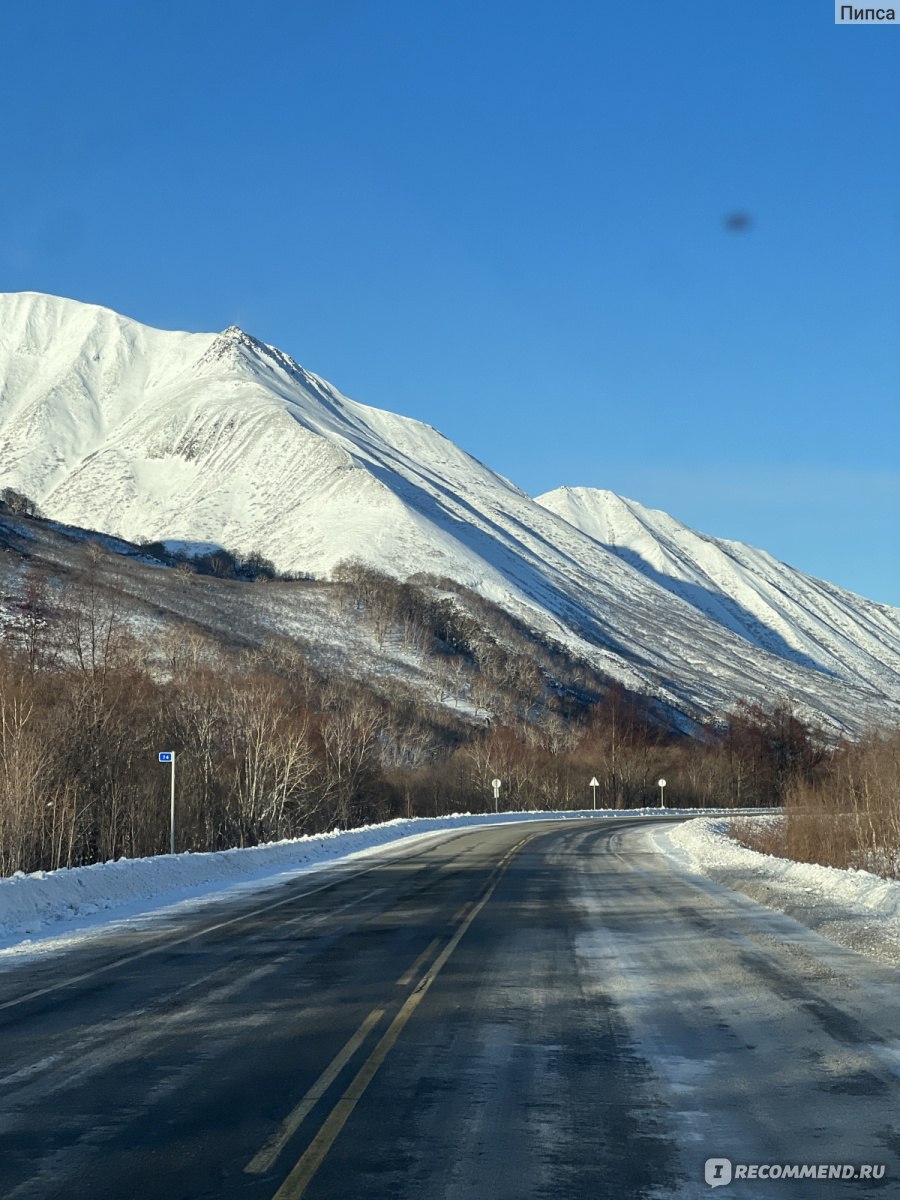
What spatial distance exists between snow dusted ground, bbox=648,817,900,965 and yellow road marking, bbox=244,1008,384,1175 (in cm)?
640

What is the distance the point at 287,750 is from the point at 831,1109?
6031 cm

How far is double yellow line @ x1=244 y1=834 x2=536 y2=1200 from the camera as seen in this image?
6.01m

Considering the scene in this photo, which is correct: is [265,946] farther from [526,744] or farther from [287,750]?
[526,744]

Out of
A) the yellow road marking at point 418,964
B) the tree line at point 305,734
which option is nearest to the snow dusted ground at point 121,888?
the yellow road marking at point 418,964

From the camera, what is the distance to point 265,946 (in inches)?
567

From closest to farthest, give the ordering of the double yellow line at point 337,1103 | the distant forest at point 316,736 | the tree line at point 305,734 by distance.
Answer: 1. the double yellow line at point 337,1103
2. the distant forest at point 316,736
3. the tree line at point 305,734

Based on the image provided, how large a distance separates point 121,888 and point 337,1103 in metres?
14.9

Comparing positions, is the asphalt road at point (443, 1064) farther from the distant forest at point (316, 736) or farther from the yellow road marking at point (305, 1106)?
the distant forest at point (316, 736)

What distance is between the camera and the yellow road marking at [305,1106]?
243 inches

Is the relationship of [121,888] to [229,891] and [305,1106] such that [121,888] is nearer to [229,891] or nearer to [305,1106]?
[229,891]

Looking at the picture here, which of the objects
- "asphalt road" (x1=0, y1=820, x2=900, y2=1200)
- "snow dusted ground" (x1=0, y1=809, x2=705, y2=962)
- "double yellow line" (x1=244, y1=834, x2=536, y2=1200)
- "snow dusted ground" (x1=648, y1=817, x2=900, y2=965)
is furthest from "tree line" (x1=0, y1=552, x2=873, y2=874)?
"double yellow line" (x1=244, y1=834, x2=536, y2=1200)


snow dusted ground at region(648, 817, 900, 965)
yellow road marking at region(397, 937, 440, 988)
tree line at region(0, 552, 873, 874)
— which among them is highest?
tree line at region(0, 552, 873, 874)

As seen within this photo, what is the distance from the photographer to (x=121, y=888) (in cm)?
2105

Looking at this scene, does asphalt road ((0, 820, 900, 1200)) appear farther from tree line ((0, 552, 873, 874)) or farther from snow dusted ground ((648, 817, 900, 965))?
tree line ((0, 552, 873, 874))
